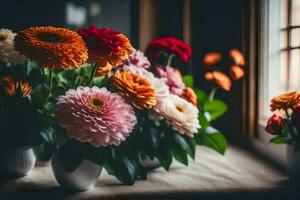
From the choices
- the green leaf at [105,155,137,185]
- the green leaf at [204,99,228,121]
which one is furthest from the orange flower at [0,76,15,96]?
the green leaf at [204,99,228,121]

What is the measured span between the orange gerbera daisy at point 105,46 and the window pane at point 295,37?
0.49m

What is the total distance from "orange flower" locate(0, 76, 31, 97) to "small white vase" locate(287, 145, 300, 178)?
1.70ft

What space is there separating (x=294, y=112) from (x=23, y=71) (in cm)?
52

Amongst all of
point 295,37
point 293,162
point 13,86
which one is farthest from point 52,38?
point 295,37

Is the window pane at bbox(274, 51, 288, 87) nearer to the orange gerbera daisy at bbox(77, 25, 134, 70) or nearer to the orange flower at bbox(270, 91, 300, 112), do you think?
the orange flower at bbox(270, 91, 300, 112)

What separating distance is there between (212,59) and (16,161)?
26.5 inches

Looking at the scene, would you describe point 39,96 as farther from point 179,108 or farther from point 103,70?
point 179,108

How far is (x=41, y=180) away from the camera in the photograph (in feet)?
2.77

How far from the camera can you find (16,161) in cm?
84

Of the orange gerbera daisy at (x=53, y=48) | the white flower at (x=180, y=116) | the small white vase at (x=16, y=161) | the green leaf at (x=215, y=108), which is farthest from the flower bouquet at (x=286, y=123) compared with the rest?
the small white vase at (x=16, y=161)

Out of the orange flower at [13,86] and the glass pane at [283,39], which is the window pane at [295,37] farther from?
the orange flower at [13,86]

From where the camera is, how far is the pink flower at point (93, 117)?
0.69 meters

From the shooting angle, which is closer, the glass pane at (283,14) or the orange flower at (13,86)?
the orange flower at (13,86)

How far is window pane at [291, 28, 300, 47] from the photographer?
106cm
